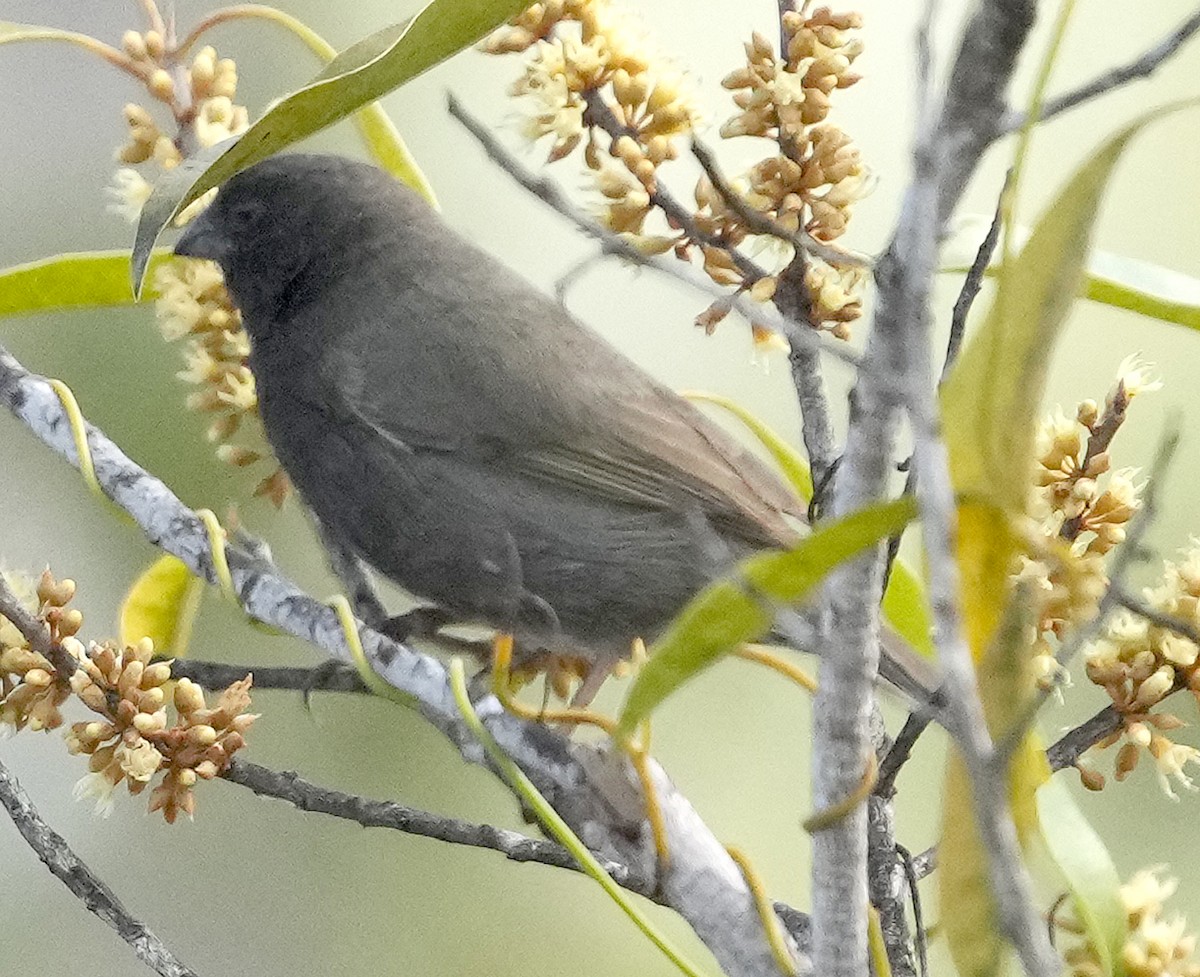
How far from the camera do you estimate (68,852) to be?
87 centimetres

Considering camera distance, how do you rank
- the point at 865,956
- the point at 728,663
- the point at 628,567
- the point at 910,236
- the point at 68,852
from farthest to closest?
the point at 728,663 < the point at 628,567 < the point at 68,852 < the point at 865,956 < the point at 910,236

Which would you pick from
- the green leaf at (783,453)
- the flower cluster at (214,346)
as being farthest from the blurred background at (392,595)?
the green leaf at (783,453)

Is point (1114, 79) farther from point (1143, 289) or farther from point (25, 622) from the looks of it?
point (25, 622)

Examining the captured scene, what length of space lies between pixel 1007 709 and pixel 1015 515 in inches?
2.6

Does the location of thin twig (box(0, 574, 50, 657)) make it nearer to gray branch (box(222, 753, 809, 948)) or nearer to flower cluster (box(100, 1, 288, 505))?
gray branch (box(222, 753, 809, 948))

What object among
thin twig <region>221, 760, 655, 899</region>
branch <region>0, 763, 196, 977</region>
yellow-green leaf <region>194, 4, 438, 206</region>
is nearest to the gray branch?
thin twig <region>221, 760, 655, 899</region>

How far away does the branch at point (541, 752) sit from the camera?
72cm

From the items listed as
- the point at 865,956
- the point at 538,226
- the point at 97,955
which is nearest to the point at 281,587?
the point at 865,956

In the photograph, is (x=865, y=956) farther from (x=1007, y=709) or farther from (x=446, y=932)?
(x=446, y=932)

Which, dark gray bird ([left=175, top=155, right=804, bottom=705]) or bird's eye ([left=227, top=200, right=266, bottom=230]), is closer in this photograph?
dark gray bird ([left=175, top=155, right=804, bottom=705])

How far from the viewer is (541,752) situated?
2.60 ft

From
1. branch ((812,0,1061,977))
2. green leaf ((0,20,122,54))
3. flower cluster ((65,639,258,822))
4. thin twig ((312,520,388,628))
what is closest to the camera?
branch ((812,0,1061,977))

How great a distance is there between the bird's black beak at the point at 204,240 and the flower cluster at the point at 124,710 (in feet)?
1.44

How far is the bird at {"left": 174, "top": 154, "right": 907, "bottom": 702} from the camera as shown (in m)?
1.16
